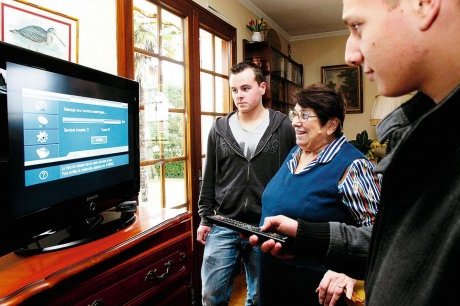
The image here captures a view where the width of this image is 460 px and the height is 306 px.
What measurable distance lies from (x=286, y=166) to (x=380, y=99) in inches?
146

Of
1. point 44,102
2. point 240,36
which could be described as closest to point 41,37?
point 44,102

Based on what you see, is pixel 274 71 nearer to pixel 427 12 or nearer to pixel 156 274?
pixel 156 274

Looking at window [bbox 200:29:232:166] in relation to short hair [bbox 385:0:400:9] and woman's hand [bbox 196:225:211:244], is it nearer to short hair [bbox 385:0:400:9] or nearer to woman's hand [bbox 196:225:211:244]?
woman's hand [bbox 196:225:211:244]

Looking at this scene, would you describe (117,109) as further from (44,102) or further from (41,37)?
(41,37)

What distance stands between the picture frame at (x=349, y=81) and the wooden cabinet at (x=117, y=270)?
15.1ft

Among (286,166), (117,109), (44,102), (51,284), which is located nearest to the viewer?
(51,284)

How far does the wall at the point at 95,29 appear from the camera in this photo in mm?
1780

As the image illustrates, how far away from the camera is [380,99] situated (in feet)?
15.4

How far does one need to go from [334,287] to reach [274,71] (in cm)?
330

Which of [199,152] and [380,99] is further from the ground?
[380,99]

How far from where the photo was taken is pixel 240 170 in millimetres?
2068

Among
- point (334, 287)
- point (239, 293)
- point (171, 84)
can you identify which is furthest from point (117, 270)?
point (239, 293)

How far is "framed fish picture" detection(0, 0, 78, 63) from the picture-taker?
1466 mm

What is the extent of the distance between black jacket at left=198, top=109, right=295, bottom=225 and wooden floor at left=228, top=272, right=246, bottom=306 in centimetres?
108
